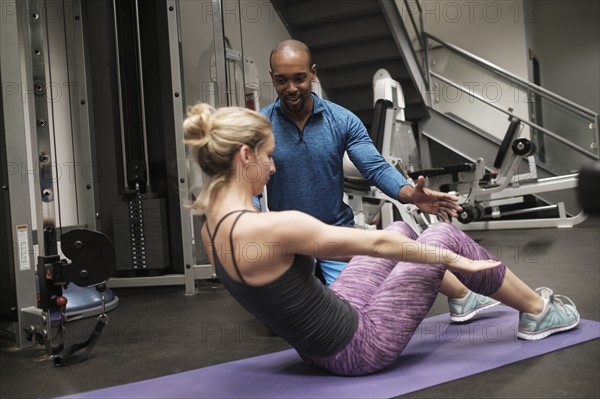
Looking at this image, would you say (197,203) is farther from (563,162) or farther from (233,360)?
(563,162)

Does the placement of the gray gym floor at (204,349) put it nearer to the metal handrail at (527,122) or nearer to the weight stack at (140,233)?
the weight stack at (140,233)

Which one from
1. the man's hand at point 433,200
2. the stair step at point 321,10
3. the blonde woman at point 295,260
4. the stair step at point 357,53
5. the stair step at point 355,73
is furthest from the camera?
the stair step at point 355,73

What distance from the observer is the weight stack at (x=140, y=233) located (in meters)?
3.90

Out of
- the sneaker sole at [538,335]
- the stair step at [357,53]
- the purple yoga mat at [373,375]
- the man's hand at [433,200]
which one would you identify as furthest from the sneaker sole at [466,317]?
the stair step at [357,53]

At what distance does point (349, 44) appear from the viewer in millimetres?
6562

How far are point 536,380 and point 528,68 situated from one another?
6945mm

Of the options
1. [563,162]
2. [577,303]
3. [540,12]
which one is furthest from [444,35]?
A: [577,303]

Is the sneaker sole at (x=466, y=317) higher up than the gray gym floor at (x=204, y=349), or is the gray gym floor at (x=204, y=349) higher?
the sneaker sole at (x=466, y=317)

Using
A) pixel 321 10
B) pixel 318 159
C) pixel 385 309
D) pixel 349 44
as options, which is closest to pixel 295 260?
pixel 385 309

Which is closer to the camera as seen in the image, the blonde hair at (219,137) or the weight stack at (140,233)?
the blonde hair at (219,137)

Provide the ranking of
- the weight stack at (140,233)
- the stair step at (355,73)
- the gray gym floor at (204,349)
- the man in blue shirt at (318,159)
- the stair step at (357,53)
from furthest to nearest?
1. the stair step at (355,73)
2. the stair step at (357,53)
3. the weight stack at (140,233)
4. the man in blue shirt at (318,159)
5. the gray gym floor at (204,349)

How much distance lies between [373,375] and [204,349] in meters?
0.83

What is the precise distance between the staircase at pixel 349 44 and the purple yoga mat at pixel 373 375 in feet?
14.8

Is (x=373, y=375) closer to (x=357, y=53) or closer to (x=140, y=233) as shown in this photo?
(x=140, y=233)
